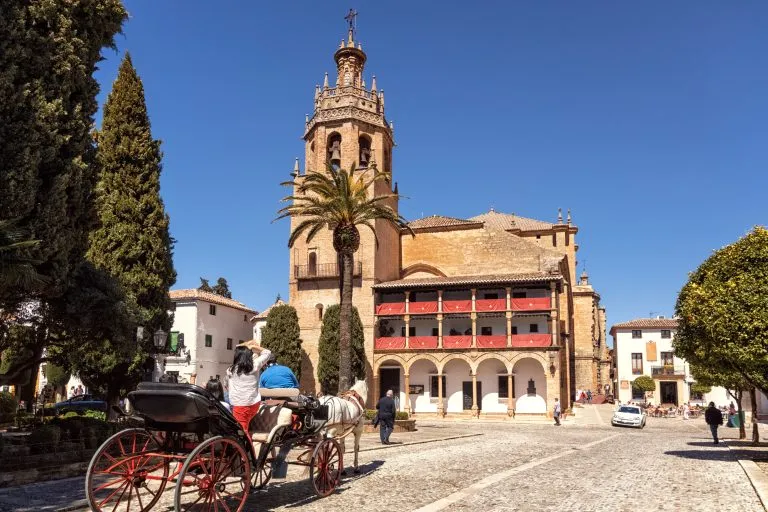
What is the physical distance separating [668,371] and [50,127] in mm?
57975

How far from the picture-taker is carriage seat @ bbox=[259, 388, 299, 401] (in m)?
8.86

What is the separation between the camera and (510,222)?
60.1 m

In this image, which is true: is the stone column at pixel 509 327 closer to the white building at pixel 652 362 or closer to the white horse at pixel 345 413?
the white building at pixel 652 362

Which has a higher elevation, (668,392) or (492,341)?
(492,341)

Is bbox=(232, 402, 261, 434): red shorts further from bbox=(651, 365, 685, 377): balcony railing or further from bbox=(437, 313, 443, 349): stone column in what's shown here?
bbox=(651, 365, 685, 377): balcony railing

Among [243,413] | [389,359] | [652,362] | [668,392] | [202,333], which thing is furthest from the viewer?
[652,362]

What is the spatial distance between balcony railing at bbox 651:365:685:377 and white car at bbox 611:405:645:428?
26399 mm

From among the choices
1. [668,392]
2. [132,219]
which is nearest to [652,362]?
[668,392]

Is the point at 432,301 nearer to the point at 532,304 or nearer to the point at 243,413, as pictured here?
the point at 532,304


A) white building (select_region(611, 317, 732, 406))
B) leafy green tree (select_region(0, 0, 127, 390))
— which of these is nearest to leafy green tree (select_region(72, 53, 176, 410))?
leafy green tree (select_region(0, 0, 127, 390))

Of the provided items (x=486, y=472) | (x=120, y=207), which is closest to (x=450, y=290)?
(x=120, y=207)

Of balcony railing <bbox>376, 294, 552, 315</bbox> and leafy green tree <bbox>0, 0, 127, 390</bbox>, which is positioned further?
balcony railing <bbox>376, 294, 552, 315</bbox>

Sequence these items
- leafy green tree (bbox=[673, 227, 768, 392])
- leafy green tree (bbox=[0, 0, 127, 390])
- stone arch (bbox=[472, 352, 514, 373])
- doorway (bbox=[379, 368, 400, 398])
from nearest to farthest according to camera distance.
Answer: leafy green tree (bbox=[0, 0, 127, 390]), leafy green tree (bbox=[673, 227, 768, 392]), stone arch (bbox=[472, 352, 514, 373]), doorway (bbox=[379, 368, 400, 398])

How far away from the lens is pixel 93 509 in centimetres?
639
